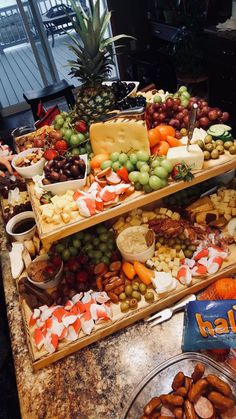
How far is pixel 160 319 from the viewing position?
1529 mm

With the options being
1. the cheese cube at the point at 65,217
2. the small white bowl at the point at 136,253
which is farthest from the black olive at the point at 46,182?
the small white bowl at the point at 136,253

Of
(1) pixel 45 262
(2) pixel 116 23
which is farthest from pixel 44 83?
(1) pixel 45 262

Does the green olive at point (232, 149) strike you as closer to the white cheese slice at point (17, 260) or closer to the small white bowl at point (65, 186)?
the small white bowl at point (65, 186)

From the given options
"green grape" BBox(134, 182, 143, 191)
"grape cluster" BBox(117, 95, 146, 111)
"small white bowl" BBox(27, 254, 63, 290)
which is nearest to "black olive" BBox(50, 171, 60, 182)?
"green grape" BBox(134, 182, 143, 191)

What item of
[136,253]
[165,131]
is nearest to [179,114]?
[165,131]

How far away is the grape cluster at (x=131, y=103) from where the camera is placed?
1.89m

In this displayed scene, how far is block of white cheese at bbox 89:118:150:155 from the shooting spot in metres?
1.55

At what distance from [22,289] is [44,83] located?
6.15 m

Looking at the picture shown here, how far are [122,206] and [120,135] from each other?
14.9 inches

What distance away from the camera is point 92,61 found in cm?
189

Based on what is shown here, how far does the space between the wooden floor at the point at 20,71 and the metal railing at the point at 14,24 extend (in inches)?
12.0

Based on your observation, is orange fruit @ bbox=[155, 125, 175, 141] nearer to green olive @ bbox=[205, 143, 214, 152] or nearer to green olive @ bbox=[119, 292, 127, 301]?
green olive @ bbox=[205, 143, 214, 152]

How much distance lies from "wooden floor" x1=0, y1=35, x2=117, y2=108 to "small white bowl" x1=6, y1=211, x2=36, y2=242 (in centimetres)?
548

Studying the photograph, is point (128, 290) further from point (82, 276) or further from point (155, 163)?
point (155, 163)
